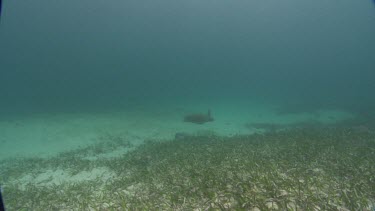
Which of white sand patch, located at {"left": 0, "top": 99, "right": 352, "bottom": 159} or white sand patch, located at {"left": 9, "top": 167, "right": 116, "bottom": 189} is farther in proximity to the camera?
white sand patch, located at {"left": 0, "top": 99, "right": 352, "bottom": 159}

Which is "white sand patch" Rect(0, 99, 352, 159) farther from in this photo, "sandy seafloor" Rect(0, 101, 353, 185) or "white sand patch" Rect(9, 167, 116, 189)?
"white sand patch" Rect(9, 167, 116, 189)

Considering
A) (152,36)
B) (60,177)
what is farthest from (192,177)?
(152,36)

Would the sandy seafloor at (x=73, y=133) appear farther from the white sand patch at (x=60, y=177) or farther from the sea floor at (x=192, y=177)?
the sea floor at (x=192, y=177)

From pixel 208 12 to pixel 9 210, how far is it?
484 ft

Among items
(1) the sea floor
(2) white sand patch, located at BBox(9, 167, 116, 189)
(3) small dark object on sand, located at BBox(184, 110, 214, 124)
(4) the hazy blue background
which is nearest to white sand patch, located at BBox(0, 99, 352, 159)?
(1) the sea floor

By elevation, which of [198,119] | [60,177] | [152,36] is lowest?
[60,177]

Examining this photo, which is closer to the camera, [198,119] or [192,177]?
[192,177]

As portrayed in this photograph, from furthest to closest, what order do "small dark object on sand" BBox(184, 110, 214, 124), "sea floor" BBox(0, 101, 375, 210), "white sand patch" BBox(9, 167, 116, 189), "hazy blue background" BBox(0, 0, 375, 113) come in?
"hazy blue background" BBox(0, 0, 375, 113), "small dark object on sand" BBox(184, 110, 214, 124), "white sand patch" BBox(9, 167, 116, 189), "sea floor" BBox(0, 101, 375, 210)

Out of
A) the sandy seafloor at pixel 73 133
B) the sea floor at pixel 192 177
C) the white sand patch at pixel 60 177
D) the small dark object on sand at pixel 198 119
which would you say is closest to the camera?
the sea floor at pixel 192 177

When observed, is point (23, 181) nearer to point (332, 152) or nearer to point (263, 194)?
point (263, 194)

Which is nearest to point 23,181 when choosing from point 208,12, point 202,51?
point 208,12

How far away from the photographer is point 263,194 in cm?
551

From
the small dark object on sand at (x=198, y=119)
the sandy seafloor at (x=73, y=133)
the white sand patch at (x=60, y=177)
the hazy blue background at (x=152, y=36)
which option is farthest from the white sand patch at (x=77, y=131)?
the hazy blue background at (x=152, y=36)

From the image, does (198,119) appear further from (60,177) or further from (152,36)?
(152,36)
